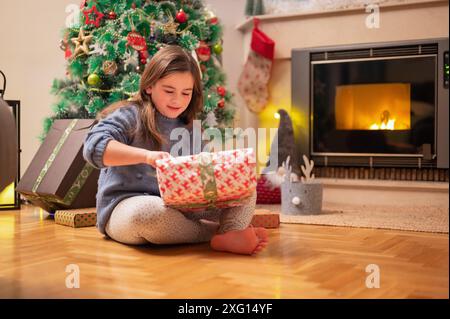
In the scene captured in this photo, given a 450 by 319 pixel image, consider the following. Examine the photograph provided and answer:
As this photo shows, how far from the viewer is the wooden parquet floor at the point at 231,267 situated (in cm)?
104

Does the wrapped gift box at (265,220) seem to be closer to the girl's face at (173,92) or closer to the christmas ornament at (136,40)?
the girl's face at (173,92)

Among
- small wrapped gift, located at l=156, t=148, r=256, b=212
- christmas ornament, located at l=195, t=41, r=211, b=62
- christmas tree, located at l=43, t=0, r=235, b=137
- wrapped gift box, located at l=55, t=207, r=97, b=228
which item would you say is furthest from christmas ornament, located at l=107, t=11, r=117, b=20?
small wrapped gift, located at l=156, t=148, r=256, b=212

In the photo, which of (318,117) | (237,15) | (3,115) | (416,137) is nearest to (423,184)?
(416,137)

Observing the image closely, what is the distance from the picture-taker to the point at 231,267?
4.14 ft

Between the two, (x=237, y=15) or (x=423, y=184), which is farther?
(x=237, y=15)

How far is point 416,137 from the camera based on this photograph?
2.86 m

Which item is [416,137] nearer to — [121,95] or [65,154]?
[121,95]

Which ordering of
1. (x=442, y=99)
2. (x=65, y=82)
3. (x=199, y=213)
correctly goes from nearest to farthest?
(x=199, y=213) < (x=65, y=82) < (x=442, y=99)

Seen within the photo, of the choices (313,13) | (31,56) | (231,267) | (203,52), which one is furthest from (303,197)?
(31,56)

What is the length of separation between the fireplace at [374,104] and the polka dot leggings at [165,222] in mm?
1567

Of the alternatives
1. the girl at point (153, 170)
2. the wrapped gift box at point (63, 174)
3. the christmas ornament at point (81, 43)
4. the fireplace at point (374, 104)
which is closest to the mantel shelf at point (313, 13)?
the fireplace at point (374, 104)

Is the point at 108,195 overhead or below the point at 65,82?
below

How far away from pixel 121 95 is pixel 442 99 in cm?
151

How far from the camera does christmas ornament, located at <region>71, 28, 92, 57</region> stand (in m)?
2.41
